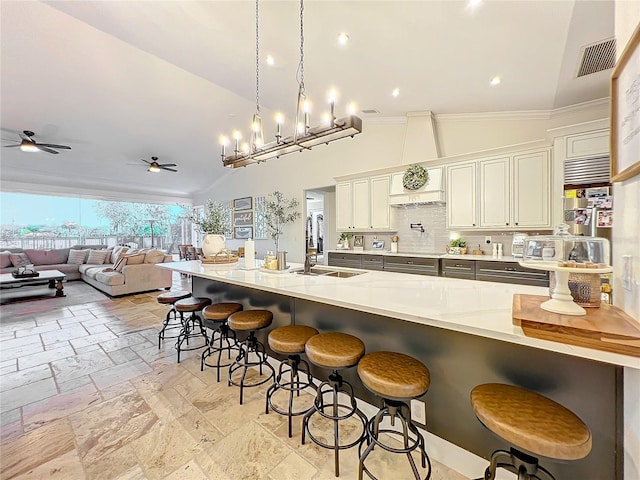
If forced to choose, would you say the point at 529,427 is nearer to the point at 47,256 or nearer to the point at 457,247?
the point at 457,247

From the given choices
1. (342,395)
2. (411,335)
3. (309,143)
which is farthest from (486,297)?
(309,143)

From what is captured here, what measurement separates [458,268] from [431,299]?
2.70m

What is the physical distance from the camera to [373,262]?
188 inches

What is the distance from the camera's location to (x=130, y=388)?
229cm

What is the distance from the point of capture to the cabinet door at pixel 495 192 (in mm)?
3678

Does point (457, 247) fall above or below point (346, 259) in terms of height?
above

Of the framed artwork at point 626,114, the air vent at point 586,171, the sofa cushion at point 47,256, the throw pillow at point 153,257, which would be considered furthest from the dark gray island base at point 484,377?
the sofa cushion at point 47,256

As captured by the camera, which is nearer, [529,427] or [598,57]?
[529,427]

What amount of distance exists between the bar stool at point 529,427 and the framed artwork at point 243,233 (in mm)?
7862

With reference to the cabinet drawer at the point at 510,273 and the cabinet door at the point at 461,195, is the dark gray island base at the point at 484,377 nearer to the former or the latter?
the cabinet drawer at the point at 510,273

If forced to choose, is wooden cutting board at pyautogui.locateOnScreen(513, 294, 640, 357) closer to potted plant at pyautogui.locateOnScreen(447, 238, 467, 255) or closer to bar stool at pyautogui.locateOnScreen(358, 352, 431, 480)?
bar stool at pyautogui.locateOnScreen(358, 352, 431, 480)

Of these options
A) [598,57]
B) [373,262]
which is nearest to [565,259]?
[598,57]

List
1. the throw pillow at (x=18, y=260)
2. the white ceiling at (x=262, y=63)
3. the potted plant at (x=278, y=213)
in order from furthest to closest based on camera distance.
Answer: the potted plant at (x=278, y=213) → the throw pillow at (x=18, y=260) → the white ceiling at (x=262, y=63)

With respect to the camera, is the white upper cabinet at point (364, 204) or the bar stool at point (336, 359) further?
the white upper cabinet at point (364, 204)
